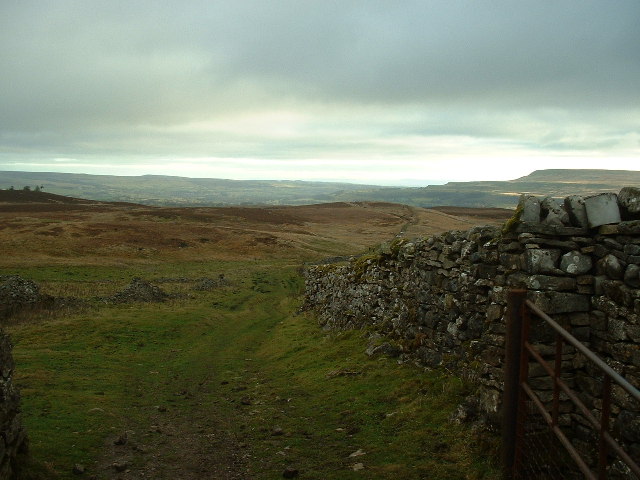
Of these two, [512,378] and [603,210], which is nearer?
[512,378]

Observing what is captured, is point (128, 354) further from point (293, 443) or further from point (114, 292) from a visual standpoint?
point (114, 292)

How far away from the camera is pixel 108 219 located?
81.4 m

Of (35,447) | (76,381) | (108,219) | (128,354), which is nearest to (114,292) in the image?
(128,354)

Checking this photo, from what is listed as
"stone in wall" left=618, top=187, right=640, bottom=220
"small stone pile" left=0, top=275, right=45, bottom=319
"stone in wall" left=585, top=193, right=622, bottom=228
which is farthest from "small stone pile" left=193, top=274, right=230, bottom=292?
"stone in wall" left=618, top=187, right=640, bottom=220

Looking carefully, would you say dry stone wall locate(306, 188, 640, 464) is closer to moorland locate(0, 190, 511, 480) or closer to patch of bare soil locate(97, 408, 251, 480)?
moorland locate(0, 190, 511, 480)

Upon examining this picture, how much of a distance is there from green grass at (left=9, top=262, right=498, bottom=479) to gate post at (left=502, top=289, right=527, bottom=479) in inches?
18.0

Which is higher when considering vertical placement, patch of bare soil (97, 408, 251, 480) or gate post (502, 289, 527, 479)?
gate post (502, 289, 527, 479)

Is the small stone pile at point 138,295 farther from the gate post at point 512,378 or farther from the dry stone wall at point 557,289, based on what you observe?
the gate post at point 512,378

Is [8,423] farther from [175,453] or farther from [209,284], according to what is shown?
[209,284]

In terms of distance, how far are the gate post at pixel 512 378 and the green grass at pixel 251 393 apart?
1.50 feet

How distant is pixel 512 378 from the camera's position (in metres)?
6.98

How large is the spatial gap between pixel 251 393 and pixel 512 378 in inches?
362

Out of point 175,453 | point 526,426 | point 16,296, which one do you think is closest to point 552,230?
point 526,426

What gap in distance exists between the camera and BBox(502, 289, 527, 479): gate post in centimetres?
683
